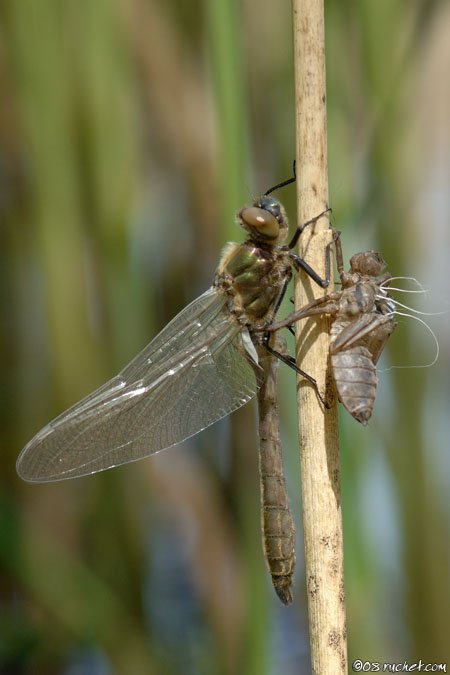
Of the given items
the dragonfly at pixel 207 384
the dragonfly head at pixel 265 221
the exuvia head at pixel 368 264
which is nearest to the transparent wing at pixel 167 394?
the dragonfly at pixel 207 384

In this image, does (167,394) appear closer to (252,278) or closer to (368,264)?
(252,278)

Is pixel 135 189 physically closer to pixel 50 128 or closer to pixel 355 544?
pixel 50 128

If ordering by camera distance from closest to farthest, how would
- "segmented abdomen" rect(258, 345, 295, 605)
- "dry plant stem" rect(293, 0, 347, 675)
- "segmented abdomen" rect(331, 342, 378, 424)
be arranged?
"dry plant stem" rect(293, 0, 347, 675) < "segmented abdomen" rect(331, 342, 378, 424) < "segmented abdomen" rect(258, 345, 295, 605)

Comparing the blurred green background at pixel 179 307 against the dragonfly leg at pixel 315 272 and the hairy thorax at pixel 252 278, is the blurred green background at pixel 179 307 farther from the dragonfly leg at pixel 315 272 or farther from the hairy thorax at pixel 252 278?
the dragonfly leg at pixel 315 272

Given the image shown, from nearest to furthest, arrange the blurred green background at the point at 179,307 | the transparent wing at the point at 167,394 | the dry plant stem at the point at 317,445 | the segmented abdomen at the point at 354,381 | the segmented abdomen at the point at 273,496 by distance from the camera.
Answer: the dry plant stem at the point at 317,445 → the segmented abdomen at the point at 354,381 → the segmented abdomen at the point at 273,496 → the transparent wing at the point at 167,394 → the blurred green background at the point at 179,307

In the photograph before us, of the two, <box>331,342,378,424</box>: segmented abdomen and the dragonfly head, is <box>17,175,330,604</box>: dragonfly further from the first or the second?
<box>331,342,378,424</box>: segmented abdomen

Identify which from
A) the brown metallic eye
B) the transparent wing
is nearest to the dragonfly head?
the brown metallic eye

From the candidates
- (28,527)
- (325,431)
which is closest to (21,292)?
(28,527)
